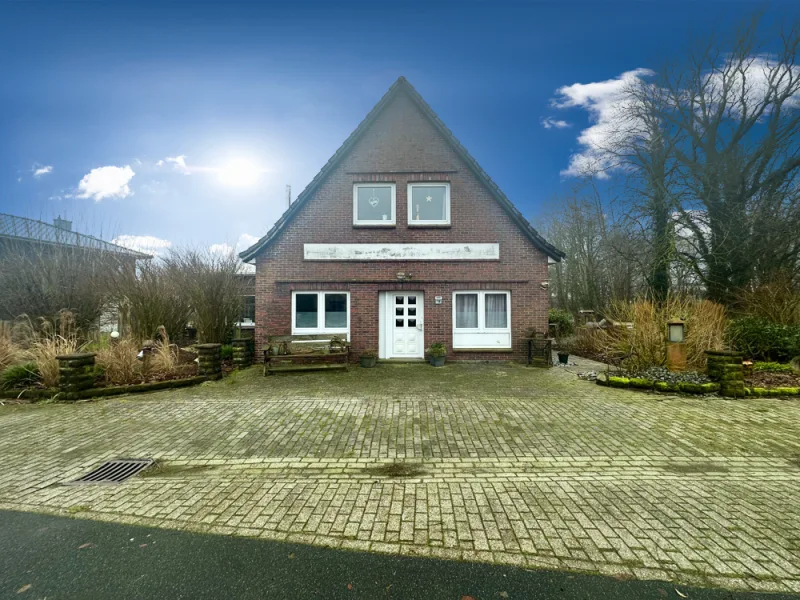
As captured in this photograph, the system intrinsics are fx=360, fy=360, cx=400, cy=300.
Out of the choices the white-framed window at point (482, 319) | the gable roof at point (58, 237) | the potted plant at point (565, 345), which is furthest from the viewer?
the potted plant at point (565, 345)

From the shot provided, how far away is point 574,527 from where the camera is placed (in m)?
2.88

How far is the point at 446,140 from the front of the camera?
36.4 ft

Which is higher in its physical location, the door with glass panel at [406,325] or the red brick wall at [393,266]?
the red brick wall at [393,266]

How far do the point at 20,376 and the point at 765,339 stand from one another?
Result: 656 inches

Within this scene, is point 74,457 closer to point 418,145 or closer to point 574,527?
point 574,527

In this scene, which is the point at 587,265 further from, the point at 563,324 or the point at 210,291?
the point at 210,291

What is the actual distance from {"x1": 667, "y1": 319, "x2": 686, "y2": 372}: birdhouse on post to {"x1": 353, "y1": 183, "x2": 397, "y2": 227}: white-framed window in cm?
757

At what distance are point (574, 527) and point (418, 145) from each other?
10603mm

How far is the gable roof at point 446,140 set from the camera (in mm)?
10742

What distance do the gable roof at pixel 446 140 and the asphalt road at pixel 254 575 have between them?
8860 millimetres

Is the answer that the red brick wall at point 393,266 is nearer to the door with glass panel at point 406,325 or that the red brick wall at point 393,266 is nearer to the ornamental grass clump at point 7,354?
the door with glass panel at point 406,325

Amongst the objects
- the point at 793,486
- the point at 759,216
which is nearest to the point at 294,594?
the point at 793,486

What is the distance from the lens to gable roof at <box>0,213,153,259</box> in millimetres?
13179

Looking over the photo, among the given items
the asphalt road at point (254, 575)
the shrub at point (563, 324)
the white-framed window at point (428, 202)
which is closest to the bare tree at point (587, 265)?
the shrub at point (563, 324)
